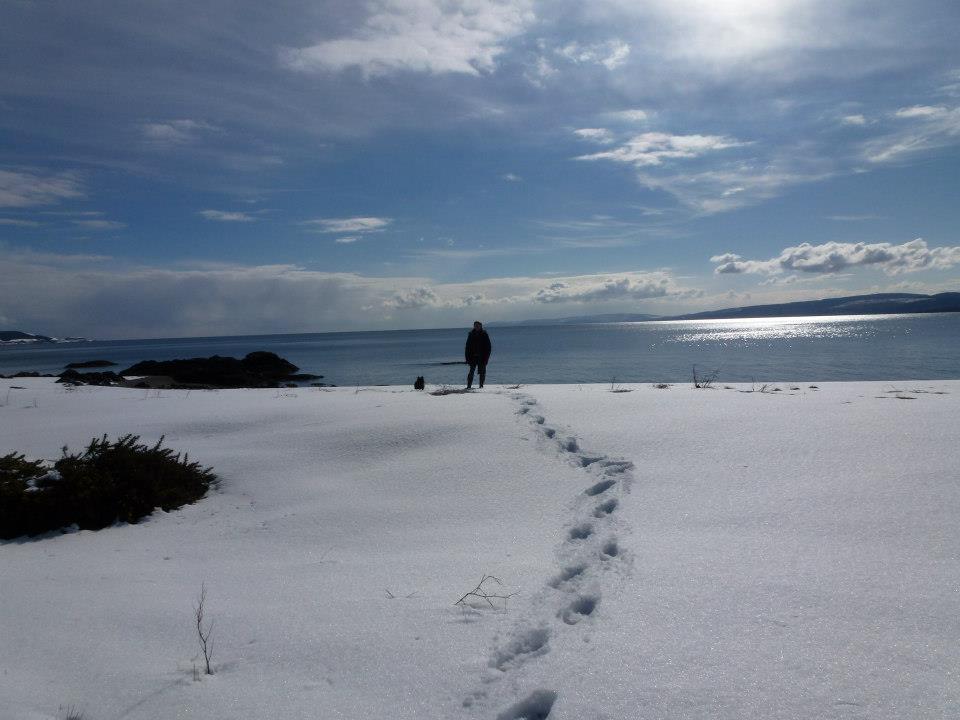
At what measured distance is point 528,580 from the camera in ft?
13.0

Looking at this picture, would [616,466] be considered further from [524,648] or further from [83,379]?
[83,379]

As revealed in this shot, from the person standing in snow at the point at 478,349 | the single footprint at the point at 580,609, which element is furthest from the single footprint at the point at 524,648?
the person standing in snow at the point at 478,349

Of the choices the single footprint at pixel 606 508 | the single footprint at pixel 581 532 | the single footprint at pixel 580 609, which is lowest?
the single footprint at pixel 580 609

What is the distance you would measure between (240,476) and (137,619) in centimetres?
359

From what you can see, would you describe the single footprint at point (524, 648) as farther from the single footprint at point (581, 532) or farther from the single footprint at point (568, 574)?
the single footprint at point (581, 532)

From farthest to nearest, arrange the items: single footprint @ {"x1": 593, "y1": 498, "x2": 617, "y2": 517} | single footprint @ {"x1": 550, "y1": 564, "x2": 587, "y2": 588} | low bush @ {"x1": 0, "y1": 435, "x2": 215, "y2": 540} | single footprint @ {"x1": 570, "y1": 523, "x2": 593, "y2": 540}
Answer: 1. low bush @ {"x1": 0, "y1": 435, "x2": 215, "y2": 540}
2. single footprint @ {"x1": 593, "y1": 498, "x2": 617, "y2": 517}
3. single footprint @ {"x1": 570, "y1": 523, "x2": 593, "y2": 540}
4. single footprint @ {"x1": 550, "y1": 564, "x2": 587, "y2": 588}

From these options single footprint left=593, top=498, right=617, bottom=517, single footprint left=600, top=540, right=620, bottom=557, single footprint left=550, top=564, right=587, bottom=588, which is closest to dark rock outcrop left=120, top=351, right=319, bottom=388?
single footprint left=593, top=498, right=617, bottom=517

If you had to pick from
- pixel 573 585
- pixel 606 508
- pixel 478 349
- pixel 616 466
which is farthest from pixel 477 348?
pixel 573 585

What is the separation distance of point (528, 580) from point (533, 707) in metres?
1.33

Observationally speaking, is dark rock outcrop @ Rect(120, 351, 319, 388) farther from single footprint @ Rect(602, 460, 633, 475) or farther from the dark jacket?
single footprint @ Rect(602, 460, 633, 475)

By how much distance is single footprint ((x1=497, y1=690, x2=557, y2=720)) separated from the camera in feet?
8.51

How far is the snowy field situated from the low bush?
0.26m

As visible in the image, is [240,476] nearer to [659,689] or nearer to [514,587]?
[514,587]

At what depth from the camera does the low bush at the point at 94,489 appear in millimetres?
5359
